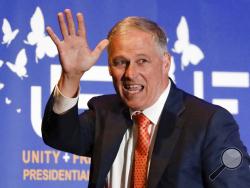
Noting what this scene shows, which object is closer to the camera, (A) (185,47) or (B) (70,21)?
(B) (70,21)

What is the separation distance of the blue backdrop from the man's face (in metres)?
0.95

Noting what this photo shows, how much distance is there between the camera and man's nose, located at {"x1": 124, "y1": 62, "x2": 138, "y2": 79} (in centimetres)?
131

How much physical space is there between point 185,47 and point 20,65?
63 cm

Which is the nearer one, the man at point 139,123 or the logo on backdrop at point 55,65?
the man at point 139,123

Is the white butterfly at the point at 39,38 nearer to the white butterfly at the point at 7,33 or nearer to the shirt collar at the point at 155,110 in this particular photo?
the white butterfly at the point at 7,33

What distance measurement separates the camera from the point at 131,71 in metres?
1.31

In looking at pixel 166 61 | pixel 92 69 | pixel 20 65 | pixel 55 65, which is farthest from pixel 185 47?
pixel 166 61

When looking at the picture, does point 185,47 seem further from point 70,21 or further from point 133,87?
point 70,21

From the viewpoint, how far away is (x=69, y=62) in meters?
1.25

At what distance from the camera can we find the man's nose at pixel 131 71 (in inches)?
51.4

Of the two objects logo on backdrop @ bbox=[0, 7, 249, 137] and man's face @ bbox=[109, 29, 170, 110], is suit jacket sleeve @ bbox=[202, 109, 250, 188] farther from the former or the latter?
logo on backdrop @ bbox=[0, 7, 249, 137]

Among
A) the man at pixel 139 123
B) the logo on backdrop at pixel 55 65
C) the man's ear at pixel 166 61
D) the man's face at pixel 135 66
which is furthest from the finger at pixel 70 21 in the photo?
A: the logo on backdrop at pixel 55 65

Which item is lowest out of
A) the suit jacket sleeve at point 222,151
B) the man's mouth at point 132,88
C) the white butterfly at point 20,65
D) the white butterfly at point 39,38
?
the suit jacket sleeve at point 222,151

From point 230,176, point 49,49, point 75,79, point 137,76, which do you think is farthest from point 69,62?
point 49,49
